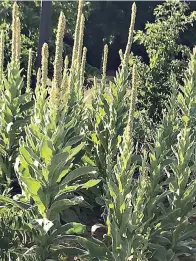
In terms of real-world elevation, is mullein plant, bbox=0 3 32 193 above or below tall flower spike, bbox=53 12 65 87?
below

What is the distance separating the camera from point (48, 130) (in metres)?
3.95

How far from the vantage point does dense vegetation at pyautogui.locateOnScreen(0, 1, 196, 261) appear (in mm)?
3889

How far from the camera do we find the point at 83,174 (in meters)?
4.16

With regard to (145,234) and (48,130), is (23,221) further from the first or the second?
(145,234)

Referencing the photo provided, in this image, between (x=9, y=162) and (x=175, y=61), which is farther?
(x=175, y=61)

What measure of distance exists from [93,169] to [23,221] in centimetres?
68

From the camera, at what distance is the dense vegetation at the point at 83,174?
3.89 metres

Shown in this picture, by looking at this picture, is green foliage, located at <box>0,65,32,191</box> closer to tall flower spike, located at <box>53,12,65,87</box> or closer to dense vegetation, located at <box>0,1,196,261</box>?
dense vegetation, located at <box>0,1,196,261</box>

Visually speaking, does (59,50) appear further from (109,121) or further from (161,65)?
(161,65)

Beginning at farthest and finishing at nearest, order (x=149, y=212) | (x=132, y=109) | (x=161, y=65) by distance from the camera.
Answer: (x=161, y=65)
(x=149, y=212)
(x=132, y=109)

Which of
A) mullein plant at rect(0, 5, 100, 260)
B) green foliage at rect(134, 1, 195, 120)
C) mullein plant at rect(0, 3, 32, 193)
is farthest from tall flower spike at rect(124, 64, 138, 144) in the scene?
green foliage at rect(134, 1, 195, 120)

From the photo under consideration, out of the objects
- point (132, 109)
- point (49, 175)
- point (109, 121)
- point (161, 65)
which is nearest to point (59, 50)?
point (132, 109)

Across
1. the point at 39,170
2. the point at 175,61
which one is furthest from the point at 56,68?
the point at 175,61

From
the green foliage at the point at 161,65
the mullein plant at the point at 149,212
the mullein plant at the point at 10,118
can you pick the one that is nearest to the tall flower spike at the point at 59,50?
the mullein plant at the point at 149,212
